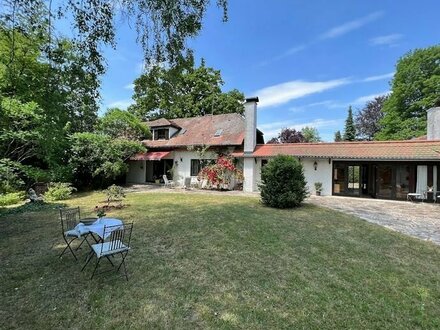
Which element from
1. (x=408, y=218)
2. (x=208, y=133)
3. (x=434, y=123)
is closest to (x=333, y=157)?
(x=408, y=218)

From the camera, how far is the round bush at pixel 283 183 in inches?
600

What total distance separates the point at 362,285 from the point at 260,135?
24.9 meters

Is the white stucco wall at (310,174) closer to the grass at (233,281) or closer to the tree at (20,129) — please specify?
the grass at (233,281)

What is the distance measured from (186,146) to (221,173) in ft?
18.5

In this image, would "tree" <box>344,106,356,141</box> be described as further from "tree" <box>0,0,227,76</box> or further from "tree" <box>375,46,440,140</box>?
"tree" <box>0,0,227,76</box>

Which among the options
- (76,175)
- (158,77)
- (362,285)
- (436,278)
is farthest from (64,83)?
(76,175)

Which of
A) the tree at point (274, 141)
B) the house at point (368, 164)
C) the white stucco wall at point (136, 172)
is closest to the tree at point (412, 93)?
the tree at point (274, 141)

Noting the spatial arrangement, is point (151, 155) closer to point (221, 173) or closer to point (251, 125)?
point (221, 173)

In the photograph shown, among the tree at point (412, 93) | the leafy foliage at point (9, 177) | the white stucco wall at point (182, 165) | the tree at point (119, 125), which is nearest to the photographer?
the leafy foliage at point (9, 177)

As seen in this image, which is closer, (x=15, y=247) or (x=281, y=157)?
(x=15, y=247)

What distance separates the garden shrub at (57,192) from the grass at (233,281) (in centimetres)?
943

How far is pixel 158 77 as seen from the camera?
23.4ft

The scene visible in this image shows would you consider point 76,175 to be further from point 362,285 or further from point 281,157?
point 362,285

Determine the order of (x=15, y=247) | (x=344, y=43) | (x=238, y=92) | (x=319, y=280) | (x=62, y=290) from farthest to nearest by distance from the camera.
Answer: (x=238, y=92) → (x=344, y=43) → (x=15, y=247) → (x=319, y=280) → (x=62, y=290)
